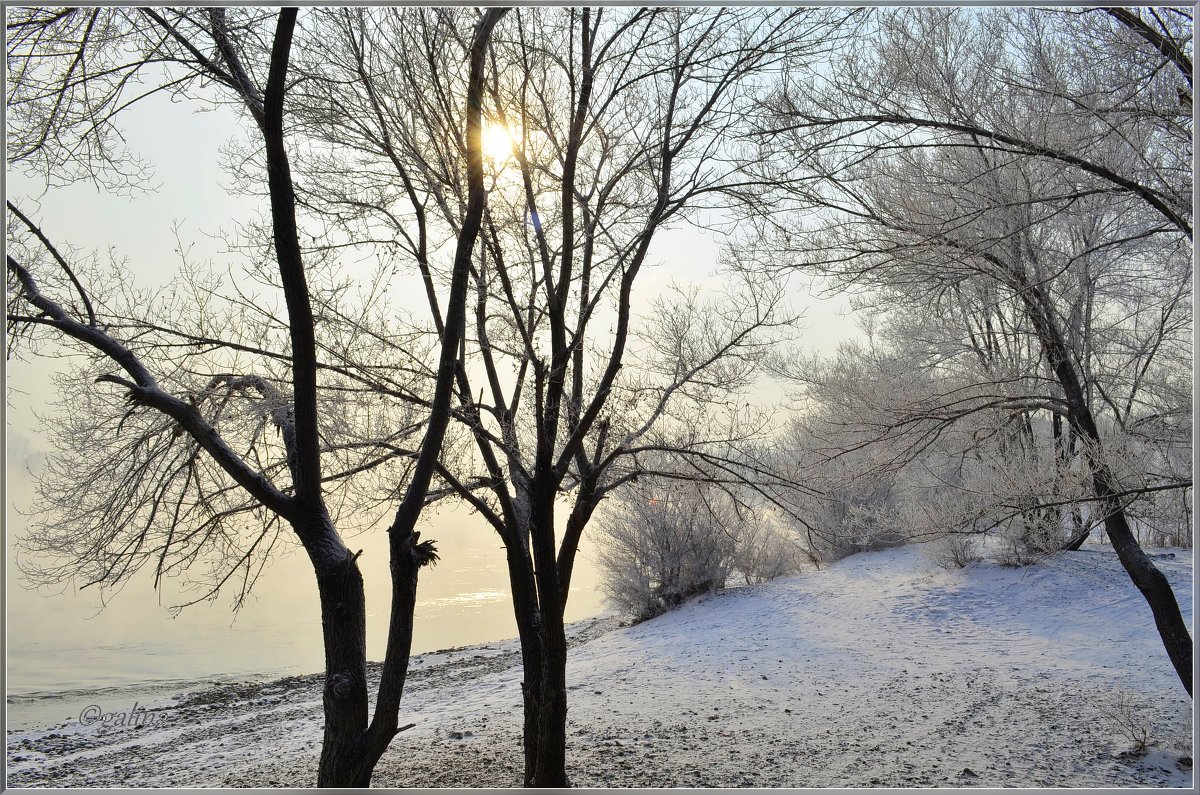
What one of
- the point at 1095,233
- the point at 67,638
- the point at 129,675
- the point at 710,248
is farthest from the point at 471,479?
the point at 1095,233

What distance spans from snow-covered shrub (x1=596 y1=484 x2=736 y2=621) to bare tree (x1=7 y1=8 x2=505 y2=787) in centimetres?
635

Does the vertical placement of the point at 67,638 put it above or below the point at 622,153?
below

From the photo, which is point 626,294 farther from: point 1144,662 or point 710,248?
point 1144,662

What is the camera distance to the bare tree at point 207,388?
3.09 metres

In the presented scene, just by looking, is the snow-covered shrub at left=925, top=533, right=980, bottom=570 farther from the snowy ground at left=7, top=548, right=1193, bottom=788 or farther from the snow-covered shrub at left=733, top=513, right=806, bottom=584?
the snow-covered shrub at left=733, top=513, right=806, bottom=584

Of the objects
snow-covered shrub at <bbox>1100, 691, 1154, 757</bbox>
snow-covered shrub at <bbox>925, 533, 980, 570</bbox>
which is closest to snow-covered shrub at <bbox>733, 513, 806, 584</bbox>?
snow-covered shrub at <bbox>925, 533, 980, 570</bbox>

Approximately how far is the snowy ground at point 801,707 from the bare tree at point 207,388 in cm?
146

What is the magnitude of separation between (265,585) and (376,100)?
264cm

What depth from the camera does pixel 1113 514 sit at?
420 cm

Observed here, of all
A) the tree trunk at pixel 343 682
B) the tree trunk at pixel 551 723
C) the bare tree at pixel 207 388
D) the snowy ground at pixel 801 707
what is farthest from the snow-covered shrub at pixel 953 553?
the tree trunk at pixel 343 682

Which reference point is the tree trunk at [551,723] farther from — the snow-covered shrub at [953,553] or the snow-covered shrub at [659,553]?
the snow-covered shrub at [953,553]

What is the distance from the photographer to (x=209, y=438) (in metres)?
3.12

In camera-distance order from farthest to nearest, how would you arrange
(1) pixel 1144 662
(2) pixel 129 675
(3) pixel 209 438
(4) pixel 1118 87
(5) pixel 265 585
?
(1) pixel 1144 662, (2) pixel 129 675, (5) pixel 265 585, (4) pixel 1118 87, (3) pixel 209 438

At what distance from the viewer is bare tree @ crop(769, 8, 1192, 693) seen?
3559mm
